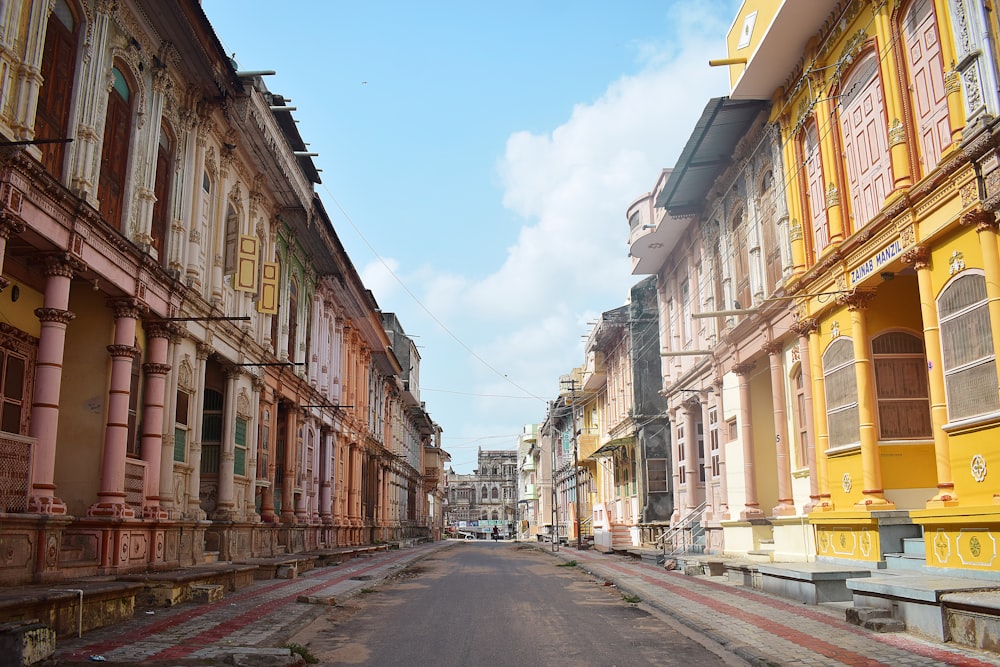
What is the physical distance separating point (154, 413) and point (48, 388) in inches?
144

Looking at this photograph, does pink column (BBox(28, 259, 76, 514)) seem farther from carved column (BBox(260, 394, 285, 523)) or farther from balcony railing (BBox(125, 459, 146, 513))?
carved column (BBox(260, 394, 285, 523))

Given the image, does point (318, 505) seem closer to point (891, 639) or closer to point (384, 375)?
point (384, 375)

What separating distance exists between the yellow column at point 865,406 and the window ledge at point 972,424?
8.11ft

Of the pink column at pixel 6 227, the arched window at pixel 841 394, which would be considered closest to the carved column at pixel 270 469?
the pink column at pixel 6 227

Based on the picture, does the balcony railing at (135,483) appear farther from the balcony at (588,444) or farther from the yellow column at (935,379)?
the balcony at (588,444)

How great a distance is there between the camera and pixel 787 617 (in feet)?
36.2

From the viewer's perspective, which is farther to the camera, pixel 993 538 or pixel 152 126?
pixel 152 126

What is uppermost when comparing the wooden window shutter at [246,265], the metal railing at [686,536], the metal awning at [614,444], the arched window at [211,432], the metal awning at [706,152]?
the metal awning at [706,152]

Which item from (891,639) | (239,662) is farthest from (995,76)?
(239,662)

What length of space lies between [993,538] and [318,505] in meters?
23.1

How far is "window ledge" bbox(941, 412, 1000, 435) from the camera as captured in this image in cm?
1016

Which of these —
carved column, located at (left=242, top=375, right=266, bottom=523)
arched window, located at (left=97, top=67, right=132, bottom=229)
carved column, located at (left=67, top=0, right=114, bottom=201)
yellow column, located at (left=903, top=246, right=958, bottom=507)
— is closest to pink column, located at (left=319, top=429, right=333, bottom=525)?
carved column, located at (left=242, top=375, right=266, bottom=523)

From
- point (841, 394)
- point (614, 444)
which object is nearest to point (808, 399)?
point (841, 394)

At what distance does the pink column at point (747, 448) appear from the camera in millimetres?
19859
